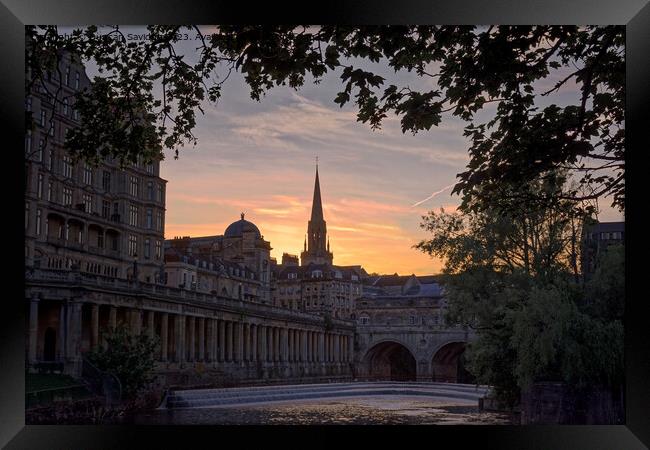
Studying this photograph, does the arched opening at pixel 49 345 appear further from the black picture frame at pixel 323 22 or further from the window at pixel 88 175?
the black picture frame at pixel 323 22

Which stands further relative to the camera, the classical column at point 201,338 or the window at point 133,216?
the classical column at point 201,338

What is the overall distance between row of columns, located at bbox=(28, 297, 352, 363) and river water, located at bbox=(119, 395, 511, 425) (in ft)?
6.64

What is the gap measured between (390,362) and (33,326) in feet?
146

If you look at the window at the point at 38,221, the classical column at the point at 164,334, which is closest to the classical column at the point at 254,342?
the classical column at the point at 164,334

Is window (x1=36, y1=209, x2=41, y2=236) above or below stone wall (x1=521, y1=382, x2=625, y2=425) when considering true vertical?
above

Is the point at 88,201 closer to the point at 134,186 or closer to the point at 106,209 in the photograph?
the point at 134,186

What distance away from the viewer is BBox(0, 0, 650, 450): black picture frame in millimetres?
10031

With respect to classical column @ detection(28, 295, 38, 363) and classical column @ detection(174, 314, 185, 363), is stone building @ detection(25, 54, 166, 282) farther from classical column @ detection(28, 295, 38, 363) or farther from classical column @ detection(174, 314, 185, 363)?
classical column @ detection(174, 314, 185, 363)

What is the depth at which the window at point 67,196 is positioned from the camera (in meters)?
15.4

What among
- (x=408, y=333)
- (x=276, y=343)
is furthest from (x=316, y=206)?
(x=408, y=333)

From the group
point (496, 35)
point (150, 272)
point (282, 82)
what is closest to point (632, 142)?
point (496, 35)

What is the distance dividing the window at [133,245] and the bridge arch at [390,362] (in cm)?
3596

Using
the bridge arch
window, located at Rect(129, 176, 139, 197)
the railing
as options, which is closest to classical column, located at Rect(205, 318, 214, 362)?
the railing

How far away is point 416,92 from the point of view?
10.6 metres
